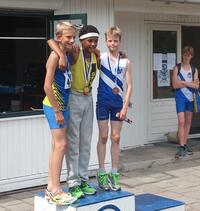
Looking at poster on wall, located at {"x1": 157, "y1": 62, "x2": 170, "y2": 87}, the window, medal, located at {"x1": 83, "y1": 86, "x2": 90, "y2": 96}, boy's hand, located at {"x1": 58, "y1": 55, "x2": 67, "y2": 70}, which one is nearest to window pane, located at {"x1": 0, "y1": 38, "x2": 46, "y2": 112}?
the window

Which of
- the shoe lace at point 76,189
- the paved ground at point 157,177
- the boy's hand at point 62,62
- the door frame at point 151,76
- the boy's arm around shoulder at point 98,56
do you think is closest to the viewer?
the boy's hand at point 62,62

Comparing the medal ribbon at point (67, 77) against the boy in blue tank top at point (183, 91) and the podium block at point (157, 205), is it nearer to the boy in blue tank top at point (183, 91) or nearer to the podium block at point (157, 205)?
the podium block at point (157, 205)

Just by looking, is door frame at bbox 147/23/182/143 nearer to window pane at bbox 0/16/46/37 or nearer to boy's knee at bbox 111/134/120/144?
window pane at bbox 0/16/46/37

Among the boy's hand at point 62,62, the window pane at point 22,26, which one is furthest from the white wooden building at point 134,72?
the boy's hand at point 62,62

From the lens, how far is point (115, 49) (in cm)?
544

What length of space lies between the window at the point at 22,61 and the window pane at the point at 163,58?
3269 millimetres

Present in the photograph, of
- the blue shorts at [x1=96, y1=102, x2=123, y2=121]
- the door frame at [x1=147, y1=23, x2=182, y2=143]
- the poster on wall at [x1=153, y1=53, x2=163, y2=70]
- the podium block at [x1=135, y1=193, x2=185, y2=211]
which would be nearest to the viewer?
the podium block at [x1=135, y1=193, x2=185, y2=211]

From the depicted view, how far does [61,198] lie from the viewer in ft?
15.9

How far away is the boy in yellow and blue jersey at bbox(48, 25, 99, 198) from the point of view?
504 cm

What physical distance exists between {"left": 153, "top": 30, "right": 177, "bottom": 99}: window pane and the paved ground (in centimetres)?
106

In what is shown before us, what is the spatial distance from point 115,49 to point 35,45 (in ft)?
7.18

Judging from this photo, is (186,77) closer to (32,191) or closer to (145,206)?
(32,191)

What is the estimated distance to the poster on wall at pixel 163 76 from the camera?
10.2 metres

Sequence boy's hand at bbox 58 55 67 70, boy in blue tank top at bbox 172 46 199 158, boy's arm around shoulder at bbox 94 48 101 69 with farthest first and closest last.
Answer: boy in blue tank top at bbox 172 46 199 158 < boy's arm around shoulder at bbox 94 48 101 69 < boy's hand at bbox 58 55 67 70
